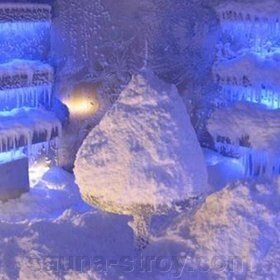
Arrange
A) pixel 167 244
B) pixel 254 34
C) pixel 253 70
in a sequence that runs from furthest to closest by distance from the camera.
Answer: pixel 254 34 → pixel 253 70 → pixel 167 244

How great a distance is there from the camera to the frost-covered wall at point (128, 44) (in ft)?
20.8

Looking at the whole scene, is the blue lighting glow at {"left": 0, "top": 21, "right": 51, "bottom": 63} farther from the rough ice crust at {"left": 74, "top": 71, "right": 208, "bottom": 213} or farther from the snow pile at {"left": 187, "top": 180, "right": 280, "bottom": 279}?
the snow pile at {"left": 187, "top": 180, "right": 280, "bottom": 279}

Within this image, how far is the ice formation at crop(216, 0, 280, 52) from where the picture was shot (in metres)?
5.80

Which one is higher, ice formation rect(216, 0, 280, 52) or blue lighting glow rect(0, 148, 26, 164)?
ice formation rect(216, 0, 280, 52)

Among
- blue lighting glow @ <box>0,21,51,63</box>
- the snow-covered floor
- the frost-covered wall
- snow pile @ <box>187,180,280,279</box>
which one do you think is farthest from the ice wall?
snow pile @ <box>187,180,280,279</box>

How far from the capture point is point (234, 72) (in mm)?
5957

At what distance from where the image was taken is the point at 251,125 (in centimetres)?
563

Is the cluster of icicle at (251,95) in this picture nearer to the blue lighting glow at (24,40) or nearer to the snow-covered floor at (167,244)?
the blue lighting glow at (24,40)

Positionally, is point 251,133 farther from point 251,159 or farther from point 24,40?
point 24,40

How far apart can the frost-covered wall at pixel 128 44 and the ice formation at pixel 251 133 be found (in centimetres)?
60

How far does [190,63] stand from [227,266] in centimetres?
361

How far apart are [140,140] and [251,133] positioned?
2.61 meters

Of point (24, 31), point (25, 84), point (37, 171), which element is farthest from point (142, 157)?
point (24, 31)

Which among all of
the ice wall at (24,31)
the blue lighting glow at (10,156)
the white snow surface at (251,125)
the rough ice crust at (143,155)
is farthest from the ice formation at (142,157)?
the ice wall at (24,31)
